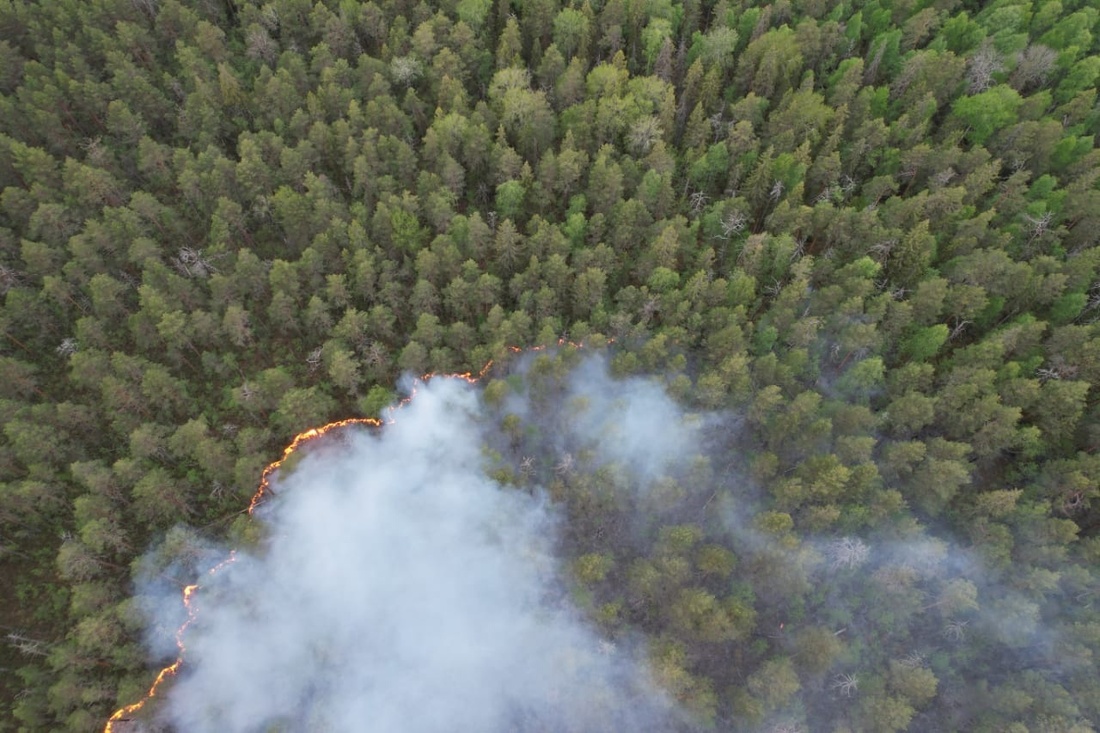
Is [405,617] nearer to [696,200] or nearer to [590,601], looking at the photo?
[590,601]

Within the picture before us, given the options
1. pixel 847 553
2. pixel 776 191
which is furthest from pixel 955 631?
pixel 776 191

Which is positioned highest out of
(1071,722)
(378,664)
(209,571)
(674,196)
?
(674,196)

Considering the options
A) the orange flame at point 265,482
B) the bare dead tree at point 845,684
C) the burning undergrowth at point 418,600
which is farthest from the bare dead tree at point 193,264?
the bare dead tree at point 845,684

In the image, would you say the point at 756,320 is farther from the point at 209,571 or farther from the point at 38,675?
the point at 38,675

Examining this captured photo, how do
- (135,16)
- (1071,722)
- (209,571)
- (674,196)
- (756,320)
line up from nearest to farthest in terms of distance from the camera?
1. (1071,722)
2. (209,571)
3. (756,320)
4. (674,196)
5. (135,16)

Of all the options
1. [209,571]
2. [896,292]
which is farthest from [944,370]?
[209,571]

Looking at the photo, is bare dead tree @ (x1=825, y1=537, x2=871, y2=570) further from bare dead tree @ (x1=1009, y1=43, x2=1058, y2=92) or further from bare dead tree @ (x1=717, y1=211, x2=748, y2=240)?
bare dead tree @ (x1=1009, y1=43, x2=1058, y2=92)

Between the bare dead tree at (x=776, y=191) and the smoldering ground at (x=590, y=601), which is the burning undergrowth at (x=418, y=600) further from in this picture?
the bare dead tree at (x=776, y=191)
